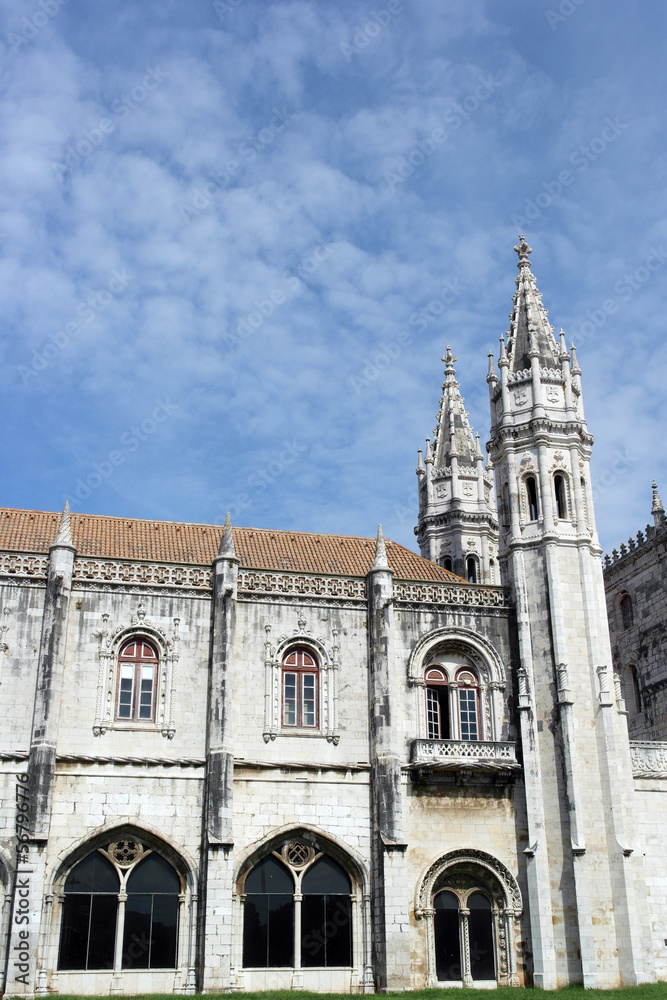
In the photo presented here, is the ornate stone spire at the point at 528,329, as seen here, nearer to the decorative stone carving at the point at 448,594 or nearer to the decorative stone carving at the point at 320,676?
the decorative stone carving at the point at 448,594

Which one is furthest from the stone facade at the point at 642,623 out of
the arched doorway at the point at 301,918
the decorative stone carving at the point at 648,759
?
the arched doorway at the point at 301,918

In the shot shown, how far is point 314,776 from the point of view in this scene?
2725 centimetres

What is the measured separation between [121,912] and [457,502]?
20048mm

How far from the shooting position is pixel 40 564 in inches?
1086

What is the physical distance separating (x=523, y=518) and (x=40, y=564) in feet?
47.1

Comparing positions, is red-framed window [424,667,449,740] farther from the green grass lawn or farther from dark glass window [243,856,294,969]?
the green grass lawn

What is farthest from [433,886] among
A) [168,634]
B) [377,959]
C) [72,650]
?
[72,650]

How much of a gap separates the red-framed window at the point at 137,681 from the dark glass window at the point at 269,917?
5.02 metres

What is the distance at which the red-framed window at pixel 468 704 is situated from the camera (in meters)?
29.1

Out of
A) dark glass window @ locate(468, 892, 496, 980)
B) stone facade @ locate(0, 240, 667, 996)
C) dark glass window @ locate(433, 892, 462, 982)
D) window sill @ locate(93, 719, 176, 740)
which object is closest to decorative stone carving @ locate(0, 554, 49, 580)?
stone facade @ locate(0, 240, 667, 996)

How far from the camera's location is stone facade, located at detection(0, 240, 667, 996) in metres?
25.2

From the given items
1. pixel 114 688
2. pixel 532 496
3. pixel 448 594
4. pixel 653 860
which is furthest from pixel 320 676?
pixel 653 860

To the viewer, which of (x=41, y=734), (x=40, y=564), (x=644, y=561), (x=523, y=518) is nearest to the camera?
(x=41, y=734)

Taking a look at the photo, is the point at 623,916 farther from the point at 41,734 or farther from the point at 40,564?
the point at 40,564
